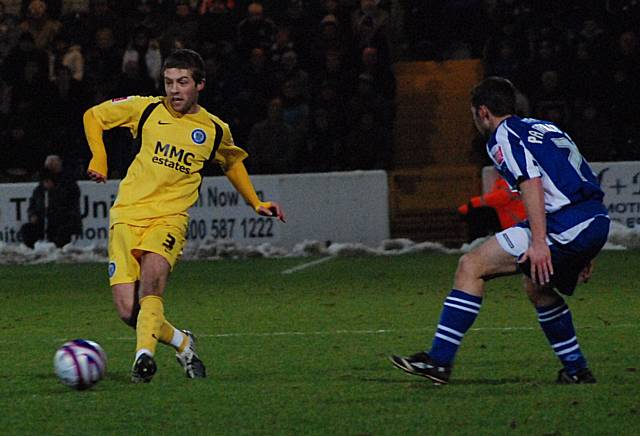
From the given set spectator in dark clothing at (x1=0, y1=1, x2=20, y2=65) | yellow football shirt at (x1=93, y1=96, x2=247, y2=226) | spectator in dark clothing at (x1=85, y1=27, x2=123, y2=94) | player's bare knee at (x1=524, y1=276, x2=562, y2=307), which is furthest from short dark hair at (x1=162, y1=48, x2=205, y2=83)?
spectator in dark clothing at (x1=0, y1=1, x2=20, y2=65)

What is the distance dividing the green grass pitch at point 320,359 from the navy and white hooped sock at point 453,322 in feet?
0.64

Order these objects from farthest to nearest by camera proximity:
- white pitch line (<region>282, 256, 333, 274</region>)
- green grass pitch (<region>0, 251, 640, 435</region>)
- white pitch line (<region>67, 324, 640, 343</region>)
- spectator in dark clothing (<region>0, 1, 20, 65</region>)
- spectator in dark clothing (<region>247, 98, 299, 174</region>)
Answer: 1. spectator in dark clothing (<region>0, 1, 20, 65</region>)
2. spectator in dark clothing (<region>247, 98, 299, 174</region>)
3. white pitch line (<region>282, 256, 333, 274</region>)
4. white pitch line (<region>67, 324, 640, 343</region>)
5. green grass pitch (<region>0, 251, 640, 435</region>)

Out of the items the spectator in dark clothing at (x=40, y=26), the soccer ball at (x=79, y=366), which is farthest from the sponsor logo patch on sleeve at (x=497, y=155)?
the spectator in dark clothing at (x=40, y=26)

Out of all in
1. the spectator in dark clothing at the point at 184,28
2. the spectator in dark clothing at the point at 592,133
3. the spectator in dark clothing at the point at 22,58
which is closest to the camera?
the spectator in dark clothing at the point at 592,133

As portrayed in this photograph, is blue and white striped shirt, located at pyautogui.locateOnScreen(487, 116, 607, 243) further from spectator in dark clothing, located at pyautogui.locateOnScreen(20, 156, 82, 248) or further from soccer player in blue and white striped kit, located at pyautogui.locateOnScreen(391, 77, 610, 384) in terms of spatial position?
spectator in dark clothing, located at pyautogui.locateOnScreen(20, 156, 82, 248)

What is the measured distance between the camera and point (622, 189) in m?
18.0

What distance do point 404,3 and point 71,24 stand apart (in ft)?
16.4

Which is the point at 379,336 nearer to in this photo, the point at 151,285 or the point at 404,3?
the point at 151,285

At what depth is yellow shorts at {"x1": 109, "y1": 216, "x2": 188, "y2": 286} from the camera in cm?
812

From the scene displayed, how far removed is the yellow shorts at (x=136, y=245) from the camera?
812 centimetres

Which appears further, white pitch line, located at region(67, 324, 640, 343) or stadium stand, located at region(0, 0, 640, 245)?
stadium stand, located at region(0, 0, 640, 245)

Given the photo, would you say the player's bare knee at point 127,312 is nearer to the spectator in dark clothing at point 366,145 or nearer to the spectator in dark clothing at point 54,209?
the spectator in dark clothing at point 54,209

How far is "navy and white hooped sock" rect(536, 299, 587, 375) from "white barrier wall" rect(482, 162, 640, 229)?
414 inches

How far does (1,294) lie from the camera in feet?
47.9
